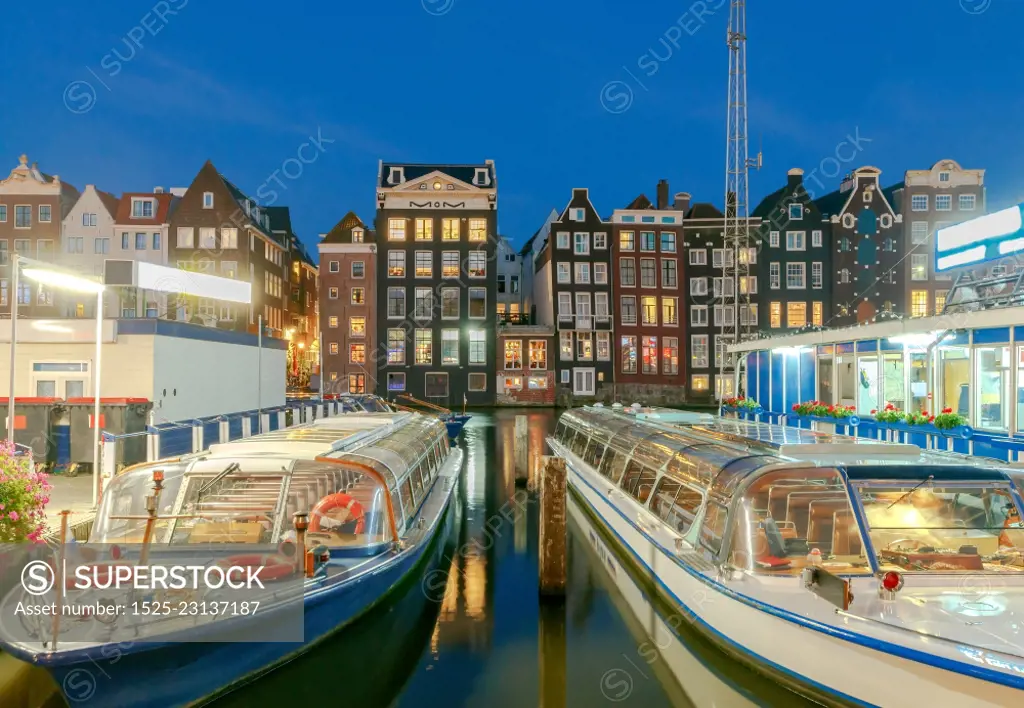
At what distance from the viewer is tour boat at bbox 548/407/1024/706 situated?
669 cm

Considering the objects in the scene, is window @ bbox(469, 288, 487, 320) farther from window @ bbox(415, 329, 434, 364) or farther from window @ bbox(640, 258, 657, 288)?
window @ bbox(640, 258, 657, 288)

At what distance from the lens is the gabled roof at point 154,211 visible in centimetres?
5481

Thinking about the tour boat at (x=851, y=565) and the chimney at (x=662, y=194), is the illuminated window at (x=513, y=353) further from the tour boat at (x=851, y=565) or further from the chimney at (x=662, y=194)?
the tour boat at (x=851, y=565)

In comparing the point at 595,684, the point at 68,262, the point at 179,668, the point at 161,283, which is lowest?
the point at 595,684

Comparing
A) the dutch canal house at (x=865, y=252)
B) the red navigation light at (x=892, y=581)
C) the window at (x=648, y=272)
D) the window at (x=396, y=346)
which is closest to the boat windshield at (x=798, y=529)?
the red navigation light at (x=892, y=581)

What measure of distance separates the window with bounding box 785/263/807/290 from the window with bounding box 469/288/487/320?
936 inches

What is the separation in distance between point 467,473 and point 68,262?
44866mm

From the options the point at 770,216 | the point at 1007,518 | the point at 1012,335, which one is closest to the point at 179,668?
the point at 1007,518

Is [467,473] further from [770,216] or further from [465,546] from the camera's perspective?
[770,216]

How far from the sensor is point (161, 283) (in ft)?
79.5

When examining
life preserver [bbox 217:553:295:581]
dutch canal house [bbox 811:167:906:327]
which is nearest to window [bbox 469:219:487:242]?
dutch canal house [bbox 811:167:906:327]

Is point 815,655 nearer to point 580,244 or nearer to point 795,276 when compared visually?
point 580,244

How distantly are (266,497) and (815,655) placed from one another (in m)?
8.15

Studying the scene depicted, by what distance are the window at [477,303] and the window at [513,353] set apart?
2958 millimetres
